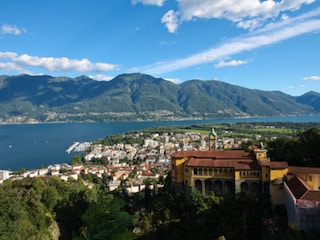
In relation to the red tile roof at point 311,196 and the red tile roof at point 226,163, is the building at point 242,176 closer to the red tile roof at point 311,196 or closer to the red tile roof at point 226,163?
the red tile roof at point 226,163

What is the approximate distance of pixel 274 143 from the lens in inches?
1302

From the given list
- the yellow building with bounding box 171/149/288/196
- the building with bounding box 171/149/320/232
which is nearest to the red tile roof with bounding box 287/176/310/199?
the building with bounding box 171/149/320/232

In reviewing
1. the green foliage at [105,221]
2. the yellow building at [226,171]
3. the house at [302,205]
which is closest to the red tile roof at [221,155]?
the yellow building at [226,171]

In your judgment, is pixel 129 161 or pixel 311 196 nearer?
pixel 311 196

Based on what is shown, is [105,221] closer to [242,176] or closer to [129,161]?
[242,176]

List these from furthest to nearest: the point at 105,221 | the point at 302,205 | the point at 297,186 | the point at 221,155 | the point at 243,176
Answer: the point at 221,155
the point at 243,176
the point at 297,186
the point at 302,205
the point at 105,221

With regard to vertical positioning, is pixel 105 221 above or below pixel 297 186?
Result: above

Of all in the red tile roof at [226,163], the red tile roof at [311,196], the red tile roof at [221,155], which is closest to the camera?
the red tile roof at [311,196]

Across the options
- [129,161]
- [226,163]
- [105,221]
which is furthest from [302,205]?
[129,161]

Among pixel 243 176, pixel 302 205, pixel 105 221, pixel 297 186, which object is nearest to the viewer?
pixel 105 221

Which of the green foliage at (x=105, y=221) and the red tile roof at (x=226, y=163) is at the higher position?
the green foliage at (x=105, y=221)

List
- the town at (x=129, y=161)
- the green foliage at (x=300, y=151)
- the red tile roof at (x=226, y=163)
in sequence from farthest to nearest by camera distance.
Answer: the town at (x=129, y=161)
the green foliage at (x=300, y=151)
the red tile roof at (x=226, y=163)

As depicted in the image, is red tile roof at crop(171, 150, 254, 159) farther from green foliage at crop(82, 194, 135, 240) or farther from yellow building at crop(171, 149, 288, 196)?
green foliage at crop(82, 194, 135, 240)

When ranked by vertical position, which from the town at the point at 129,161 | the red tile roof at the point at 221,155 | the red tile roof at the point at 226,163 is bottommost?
the town at the point at 129,161
